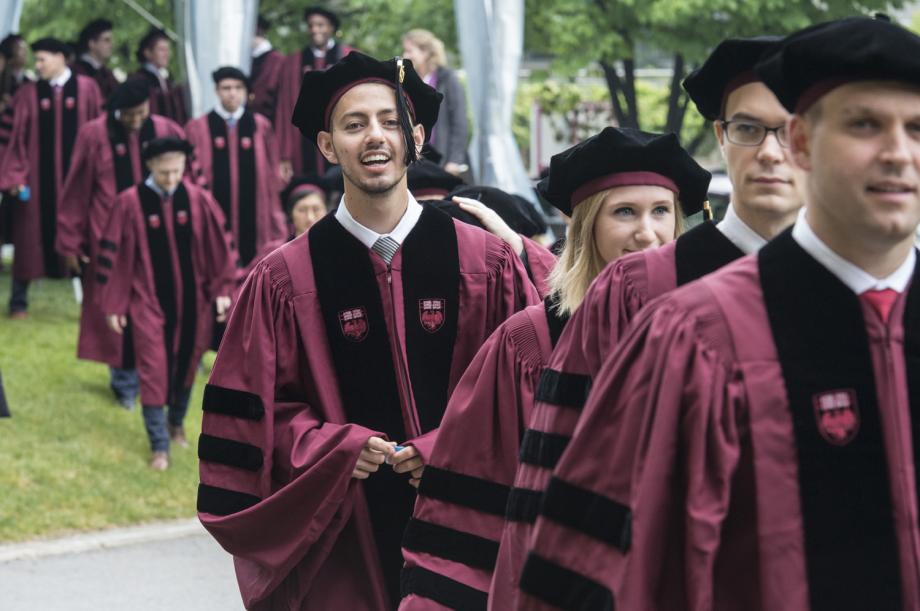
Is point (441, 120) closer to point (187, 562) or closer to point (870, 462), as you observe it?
point (187, 562)

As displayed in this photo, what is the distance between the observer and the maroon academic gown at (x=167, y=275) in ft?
32.2

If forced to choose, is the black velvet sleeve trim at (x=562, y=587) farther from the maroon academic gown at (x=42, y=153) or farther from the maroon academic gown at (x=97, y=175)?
the maroon academic gown at (x=42, y=153)

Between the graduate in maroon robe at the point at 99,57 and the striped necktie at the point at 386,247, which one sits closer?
the striped necktie at the point at 386,247

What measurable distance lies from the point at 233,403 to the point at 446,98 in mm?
7874

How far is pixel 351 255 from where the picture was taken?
5.00 meters

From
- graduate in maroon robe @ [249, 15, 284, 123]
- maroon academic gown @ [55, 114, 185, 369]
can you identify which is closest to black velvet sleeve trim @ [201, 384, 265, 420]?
maroon academic gown @ [55, 114, 185, 369]

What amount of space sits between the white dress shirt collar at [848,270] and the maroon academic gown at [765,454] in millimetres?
15

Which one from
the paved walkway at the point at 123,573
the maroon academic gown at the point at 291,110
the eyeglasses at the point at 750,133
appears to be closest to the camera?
the eyeglasses at the point at 750,133

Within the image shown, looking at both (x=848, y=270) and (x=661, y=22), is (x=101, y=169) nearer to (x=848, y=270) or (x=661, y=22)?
(x=661, y=22)

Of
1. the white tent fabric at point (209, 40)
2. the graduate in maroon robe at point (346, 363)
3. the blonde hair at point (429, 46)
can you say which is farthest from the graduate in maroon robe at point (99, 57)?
the graduate in maroon robe at point (346, 363)

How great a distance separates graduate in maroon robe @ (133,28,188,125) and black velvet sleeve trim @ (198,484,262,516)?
10.1 m

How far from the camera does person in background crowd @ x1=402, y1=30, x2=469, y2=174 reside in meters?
12.4

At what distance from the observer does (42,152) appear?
45.8 feet

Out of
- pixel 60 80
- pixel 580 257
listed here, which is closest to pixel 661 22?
pixel 60 80
